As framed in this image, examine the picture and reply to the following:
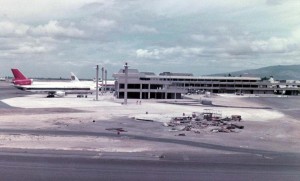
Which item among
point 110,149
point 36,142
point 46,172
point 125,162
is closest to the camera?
point 46,172

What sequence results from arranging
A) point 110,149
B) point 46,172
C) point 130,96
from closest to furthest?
1. point 46,172
2. point 110,149
3. point 130,96

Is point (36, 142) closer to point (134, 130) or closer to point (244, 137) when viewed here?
point (134, 130)

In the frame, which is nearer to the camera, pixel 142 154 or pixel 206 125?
pixel 142 154

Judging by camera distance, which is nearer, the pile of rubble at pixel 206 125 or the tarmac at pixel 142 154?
the tarmac at pixel 142 154

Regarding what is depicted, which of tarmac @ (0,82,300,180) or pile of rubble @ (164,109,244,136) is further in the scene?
pile of rubble @ (164,109,244,136)

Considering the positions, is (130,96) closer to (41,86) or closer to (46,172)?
(41,86)

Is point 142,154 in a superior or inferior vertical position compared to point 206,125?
superior

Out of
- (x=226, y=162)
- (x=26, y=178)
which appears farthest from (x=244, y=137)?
(x=26, y=178)

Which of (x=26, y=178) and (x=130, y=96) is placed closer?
(x=26, y=178)

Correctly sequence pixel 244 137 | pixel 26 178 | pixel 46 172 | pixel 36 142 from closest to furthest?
pixel 26 178 < pixel 46 172 < pixel 36 142 < pixel 244 137

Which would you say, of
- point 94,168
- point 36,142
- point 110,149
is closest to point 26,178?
point 94,168
